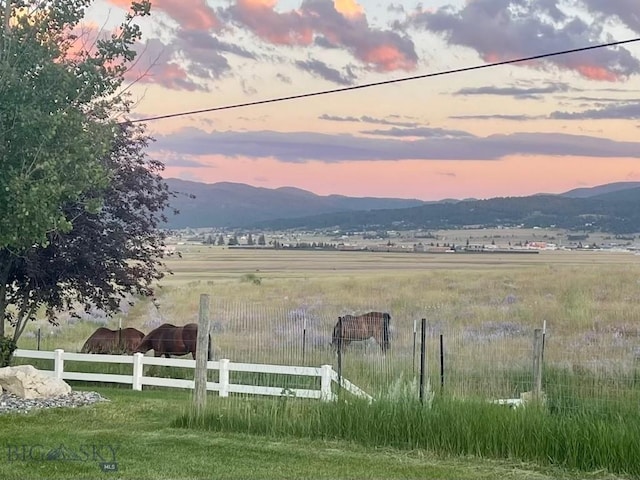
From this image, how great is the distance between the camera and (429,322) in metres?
27.0

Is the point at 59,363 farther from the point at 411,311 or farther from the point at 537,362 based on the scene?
the point at 411,311

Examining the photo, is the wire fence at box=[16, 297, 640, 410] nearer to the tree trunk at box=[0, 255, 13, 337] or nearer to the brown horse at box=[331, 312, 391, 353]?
the brown horse at box=[331, 312, 391, 353]

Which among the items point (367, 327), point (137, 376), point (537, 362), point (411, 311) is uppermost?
point (537, 362)

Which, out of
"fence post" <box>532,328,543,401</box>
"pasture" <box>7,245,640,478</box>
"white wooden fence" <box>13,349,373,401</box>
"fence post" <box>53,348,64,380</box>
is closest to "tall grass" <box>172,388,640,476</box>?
"pasture" <box>7,245,640,478</box>

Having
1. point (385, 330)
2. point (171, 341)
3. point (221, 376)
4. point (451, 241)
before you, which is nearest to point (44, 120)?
point (221, 376)

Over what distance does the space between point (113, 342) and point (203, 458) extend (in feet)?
40.0

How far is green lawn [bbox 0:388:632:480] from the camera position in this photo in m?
9.66

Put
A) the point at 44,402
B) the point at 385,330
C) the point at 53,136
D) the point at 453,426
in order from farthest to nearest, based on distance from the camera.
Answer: the point at 385,330 < the point at 44,402 < the point at 53,136 < the point at 453,426

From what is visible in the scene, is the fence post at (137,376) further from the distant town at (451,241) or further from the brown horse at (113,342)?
the distant town at (451,241)

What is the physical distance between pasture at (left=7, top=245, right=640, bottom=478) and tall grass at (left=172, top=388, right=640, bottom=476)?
44mm

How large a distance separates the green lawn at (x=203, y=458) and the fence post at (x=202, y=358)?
2.00 feet

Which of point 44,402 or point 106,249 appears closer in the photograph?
point 44,402

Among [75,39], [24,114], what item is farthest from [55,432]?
[75,39]

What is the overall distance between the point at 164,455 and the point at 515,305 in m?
28.0
